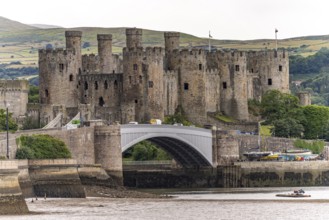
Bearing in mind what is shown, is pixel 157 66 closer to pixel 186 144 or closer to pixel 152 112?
pixel 152 112

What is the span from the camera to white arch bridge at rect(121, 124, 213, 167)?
104188 mm

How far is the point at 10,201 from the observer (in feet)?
242

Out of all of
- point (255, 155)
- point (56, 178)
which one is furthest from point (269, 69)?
point (56, 178)

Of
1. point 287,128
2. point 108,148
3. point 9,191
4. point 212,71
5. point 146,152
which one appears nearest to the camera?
point 9,191

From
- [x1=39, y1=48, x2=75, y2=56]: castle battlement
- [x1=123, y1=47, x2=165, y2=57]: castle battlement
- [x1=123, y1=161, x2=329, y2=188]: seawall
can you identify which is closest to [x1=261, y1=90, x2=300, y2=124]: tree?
[x1=123, y1=47, x2=165, y2=57]: castle battlement

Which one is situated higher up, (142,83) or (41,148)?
(142,83)

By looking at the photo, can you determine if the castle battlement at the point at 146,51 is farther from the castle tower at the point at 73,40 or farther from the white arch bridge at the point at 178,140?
the white arch bridge at the point at 178,140

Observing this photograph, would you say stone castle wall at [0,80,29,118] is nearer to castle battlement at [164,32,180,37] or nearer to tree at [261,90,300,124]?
castle battlement at [164,32,180,37]

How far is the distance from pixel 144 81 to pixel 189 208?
3837cm

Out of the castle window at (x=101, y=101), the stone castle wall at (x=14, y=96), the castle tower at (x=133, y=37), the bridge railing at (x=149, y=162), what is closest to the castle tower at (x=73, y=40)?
the castle window at (x=101, y=101)

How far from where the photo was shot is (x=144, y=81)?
406ft

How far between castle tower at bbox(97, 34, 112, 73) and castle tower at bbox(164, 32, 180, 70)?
16.0 feet

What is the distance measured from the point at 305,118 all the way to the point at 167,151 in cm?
2162

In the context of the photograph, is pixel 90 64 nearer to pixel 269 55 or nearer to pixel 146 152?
pixel 146 152
